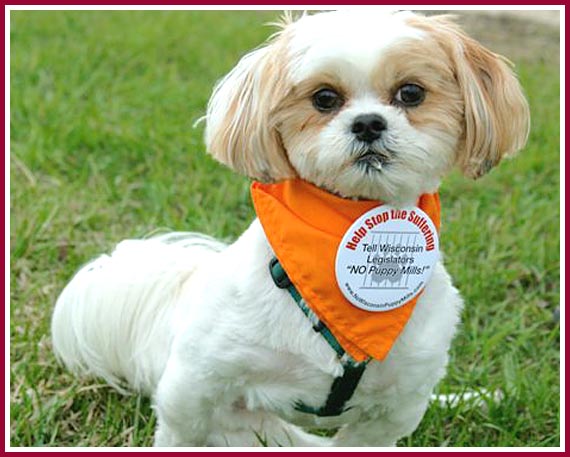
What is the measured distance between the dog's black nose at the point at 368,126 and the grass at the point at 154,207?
3.65 feet

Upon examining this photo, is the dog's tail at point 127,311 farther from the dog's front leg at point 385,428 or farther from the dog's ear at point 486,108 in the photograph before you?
the dog's ear at point 486,108

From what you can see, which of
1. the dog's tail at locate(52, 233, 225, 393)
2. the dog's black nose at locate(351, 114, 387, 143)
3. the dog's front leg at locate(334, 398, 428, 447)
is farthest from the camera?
the dog's tail at locate(52, 233, 225, 393)

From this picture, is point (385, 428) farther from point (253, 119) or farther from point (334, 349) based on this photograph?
point (253, 119)

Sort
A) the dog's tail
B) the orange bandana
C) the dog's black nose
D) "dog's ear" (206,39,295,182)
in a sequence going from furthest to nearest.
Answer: the dog's tail
the orange bandana
"dog's ear" (206,39,295,182)
the dog's black nose

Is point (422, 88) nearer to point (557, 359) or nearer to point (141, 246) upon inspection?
point (141, 246)

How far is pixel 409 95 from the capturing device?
218 centimetres

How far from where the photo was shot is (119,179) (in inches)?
168

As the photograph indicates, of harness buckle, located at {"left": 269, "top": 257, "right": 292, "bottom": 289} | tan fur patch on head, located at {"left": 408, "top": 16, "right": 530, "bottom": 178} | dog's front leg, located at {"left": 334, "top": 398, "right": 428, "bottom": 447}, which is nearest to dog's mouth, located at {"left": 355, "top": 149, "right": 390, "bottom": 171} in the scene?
tan fur patch on head, located at {"left": 408, "top": 16, "right": 530, "bottom": 178}

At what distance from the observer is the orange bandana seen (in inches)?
94.0

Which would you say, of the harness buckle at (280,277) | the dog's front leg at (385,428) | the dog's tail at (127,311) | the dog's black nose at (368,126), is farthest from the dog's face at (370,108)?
the dog's tail at (127,311)

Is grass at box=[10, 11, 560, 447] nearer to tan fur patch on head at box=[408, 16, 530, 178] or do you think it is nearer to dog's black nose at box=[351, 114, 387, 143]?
tan fur patch on head at box=[408, 16, 530, 178]

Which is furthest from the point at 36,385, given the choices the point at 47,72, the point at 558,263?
the point at 47,72

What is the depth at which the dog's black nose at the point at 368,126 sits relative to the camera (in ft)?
6.88

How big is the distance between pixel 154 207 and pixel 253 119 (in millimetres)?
1886
